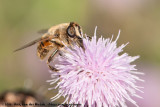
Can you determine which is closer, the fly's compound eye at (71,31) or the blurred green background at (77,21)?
the fly's compound eye at (71,31)

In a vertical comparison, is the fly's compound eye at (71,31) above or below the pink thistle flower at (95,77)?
above

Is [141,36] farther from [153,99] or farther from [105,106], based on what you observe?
[105,106]

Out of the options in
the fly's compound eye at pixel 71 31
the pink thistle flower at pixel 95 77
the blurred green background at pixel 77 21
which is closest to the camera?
the pink thistle flower at pixel 95 77

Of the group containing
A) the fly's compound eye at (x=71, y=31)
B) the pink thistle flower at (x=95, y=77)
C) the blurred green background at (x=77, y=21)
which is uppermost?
the blurred green background at (x=77, y=21)

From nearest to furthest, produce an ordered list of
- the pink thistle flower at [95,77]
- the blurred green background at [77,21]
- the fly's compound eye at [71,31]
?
the pink thistle flower at [95,77] → the fly's compound eye at [71,31] → the blurred green background at [77,21]

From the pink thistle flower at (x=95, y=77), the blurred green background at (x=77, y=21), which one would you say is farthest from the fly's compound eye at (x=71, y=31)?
the blurred green background at (x=77, y=21)

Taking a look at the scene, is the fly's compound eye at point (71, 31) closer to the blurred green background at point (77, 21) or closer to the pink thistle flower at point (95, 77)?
the pink thistle flower at point (95, 77)

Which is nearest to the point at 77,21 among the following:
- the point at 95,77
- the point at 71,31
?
the point at 71,31

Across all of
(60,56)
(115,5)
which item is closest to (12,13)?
(115,5)
